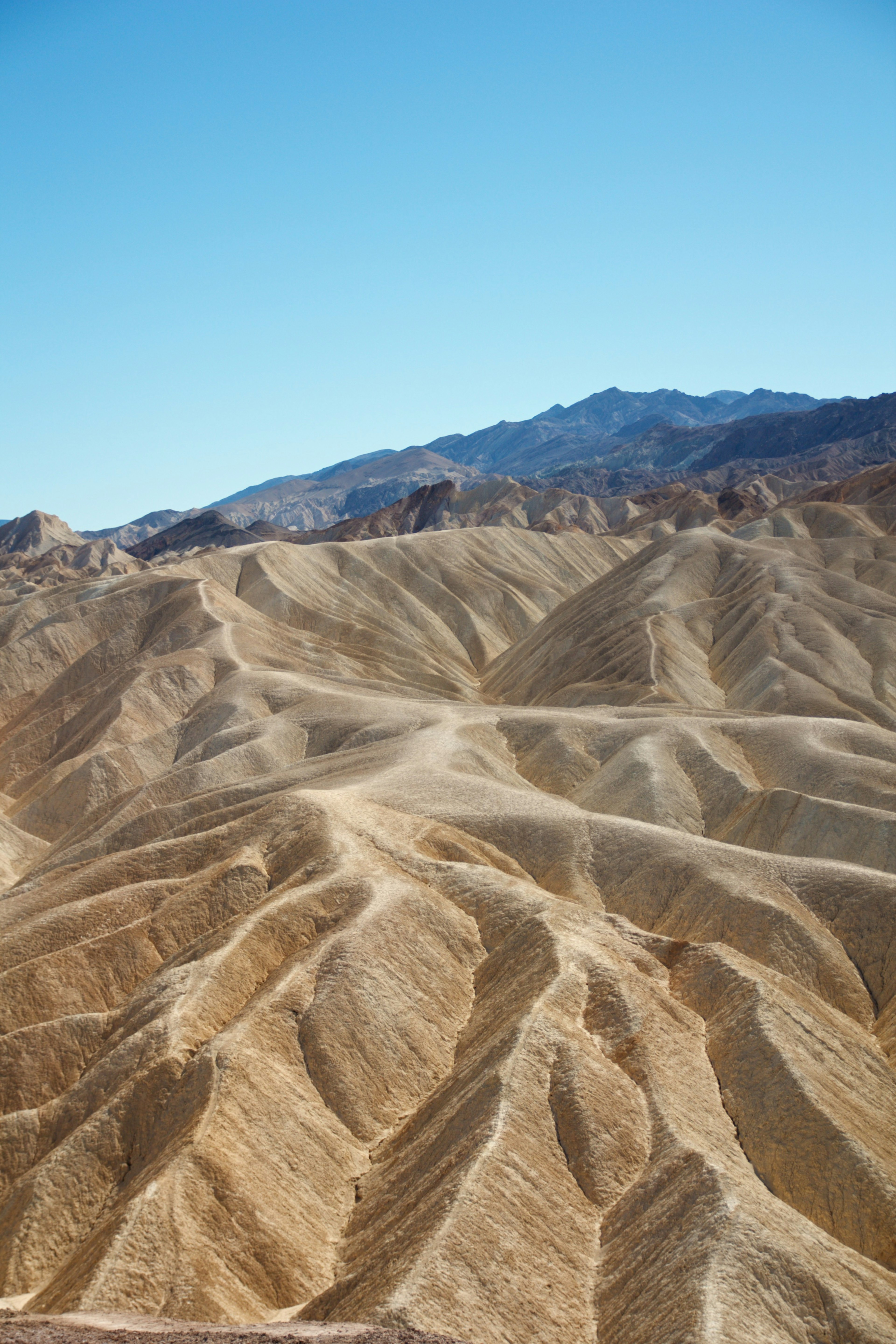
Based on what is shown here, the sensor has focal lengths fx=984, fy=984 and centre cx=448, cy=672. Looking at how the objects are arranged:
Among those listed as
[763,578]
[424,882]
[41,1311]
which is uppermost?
[763,578]

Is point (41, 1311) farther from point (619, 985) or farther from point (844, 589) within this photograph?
point (844, 589)

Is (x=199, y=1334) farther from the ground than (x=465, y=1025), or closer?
farther from the ground

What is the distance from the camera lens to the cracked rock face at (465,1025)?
2370cm

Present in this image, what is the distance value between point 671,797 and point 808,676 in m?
33.4

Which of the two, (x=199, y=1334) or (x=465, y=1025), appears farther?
(x=465, y=1025)

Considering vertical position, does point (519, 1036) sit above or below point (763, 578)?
below

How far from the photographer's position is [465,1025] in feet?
117

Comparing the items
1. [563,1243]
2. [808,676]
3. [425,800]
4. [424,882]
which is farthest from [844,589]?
[563,1243]

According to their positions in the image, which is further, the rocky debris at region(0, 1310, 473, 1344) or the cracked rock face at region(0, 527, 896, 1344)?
the cracked rock face at region(0, 527, 896, 1344)

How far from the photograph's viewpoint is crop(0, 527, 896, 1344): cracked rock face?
2370cm

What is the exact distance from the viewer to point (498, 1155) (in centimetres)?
2594

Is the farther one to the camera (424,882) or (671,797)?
(671,797)

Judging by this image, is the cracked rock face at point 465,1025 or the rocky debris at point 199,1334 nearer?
the rocky debris at point 199,1334

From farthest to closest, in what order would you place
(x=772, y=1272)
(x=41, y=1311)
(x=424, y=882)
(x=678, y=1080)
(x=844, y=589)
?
(x=844, y=589)
(x=424, y=882)
(x=678, y=1080)
(x=41, y=1311)
(x=772, y=1272)
